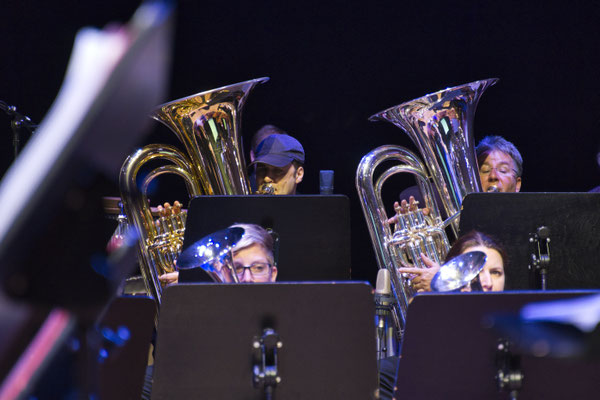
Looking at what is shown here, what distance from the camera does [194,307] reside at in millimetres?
1525

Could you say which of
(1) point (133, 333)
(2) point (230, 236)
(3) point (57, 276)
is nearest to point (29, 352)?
(3) point (57, 276)

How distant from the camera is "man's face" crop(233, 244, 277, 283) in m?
2.20

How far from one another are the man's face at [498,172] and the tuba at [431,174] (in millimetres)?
244

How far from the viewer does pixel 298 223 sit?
89.2 inches

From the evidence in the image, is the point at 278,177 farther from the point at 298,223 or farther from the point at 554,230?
the point at 554,230

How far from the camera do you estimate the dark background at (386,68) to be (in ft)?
13.1

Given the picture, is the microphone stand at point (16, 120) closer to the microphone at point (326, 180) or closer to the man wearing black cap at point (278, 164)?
the man wearing black cap at point (278, 164)

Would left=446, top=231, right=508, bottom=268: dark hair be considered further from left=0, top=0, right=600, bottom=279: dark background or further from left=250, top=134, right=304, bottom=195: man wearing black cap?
left=0, top=0, right=600, bottom=279: dark background

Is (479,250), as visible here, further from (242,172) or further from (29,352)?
(29,352)

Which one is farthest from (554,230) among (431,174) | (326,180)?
(326,180)

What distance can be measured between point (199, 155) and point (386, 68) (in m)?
1.72

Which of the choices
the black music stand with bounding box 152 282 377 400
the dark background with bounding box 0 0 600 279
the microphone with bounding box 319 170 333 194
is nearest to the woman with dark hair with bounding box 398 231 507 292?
the black music stand with bounding box 152 282 377 400

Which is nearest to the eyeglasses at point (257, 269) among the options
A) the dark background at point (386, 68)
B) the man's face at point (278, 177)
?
the man's face at point (278, 177)

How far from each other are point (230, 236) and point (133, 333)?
2.08 ft
